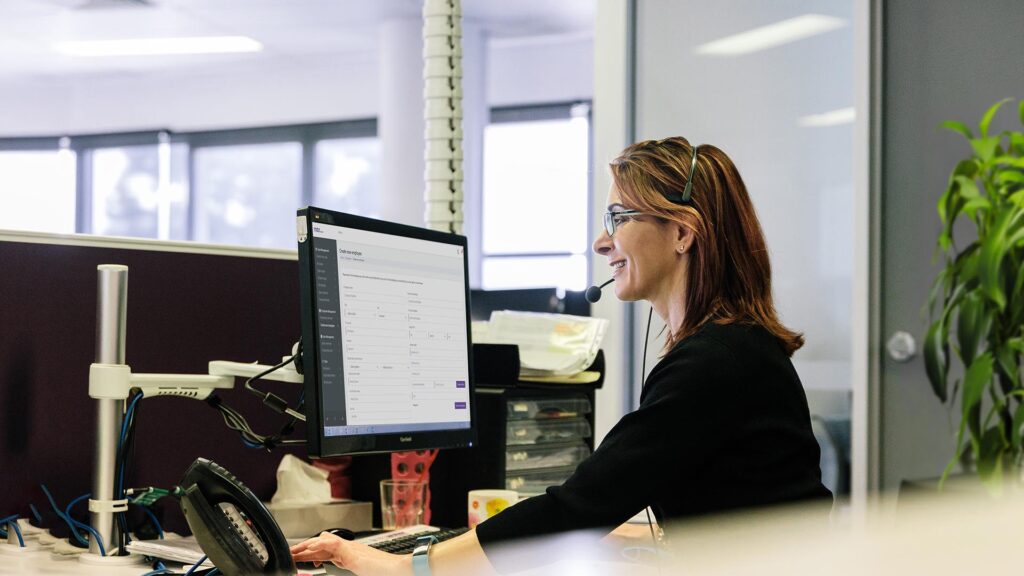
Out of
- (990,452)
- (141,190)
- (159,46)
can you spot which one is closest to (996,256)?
(990,452)

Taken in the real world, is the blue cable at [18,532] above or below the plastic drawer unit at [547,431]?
below

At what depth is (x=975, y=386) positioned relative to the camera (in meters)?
2.11

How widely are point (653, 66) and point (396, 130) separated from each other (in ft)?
10.1

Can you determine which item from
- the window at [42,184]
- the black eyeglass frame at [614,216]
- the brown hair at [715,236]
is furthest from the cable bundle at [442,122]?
the window at [42,184]

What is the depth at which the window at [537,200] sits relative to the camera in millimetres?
6488

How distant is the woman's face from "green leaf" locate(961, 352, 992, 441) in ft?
3.48

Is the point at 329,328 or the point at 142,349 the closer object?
the point at 329,328

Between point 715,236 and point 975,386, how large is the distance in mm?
1094

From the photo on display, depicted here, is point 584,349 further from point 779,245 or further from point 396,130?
point 396,130

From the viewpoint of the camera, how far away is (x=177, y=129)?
7.47 meters

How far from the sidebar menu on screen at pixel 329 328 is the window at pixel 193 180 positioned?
226 inches

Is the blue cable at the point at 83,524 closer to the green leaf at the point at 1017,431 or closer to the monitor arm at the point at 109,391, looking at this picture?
the monitor arm at the point at 109,391

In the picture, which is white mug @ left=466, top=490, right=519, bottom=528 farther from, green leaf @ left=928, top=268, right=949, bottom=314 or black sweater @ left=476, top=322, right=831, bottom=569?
green leaf @ left=928, top=268, right=949, bottom=314

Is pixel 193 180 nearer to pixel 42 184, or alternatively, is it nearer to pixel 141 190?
pixel 141 190
